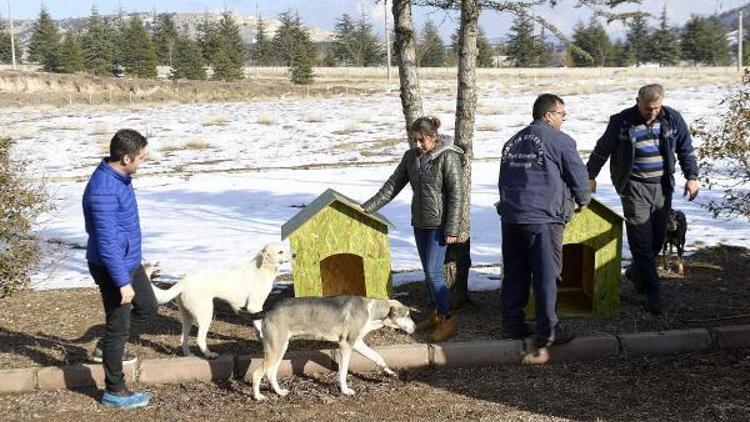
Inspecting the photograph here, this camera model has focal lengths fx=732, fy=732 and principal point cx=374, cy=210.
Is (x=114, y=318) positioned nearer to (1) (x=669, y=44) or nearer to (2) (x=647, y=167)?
(2) (x=647, y=167)

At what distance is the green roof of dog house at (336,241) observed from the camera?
Answer: 613 centimetres

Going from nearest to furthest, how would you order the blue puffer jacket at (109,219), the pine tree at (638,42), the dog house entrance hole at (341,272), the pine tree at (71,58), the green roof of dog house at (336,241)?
1. the blue puffer jacket at (109,219)
2. the green roof of dog house at (336,241)
3. the dog house entrance hole at (341,272)
4. the pine tree at (71,58)
5. the pine tree at (638,42)

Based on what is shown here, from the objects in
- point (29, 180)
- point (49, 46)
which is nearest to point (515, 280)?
point (29, 180)

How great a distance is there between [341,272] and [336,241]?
1.02 metres

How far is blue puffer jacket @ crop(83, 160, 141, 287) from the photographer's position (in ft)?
14.7

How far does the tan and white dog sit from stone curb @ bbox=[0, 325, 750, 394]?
299 mm

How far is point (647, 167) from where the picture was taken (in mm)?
5930

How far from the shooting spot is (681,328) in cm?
592

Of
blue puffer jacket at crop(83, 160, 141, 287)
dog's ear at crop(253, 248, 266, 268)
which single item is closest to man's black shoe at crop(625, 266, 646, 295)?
dog's ear at crop(253, 248, 266, 268)

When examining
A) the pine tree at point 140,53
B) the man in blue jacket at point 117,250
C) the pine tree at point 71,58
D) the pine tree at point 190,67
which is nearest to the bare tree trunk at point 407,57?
the man in blue jacket at point 117,250

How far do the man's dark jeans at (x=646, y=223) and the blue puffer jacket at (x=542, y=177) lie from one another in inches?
36.7

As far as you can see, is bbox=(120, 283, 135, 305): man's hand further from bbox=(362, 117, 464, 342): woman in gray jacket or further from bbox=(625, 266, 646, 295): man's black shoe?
bbox=(625, 266, 646, 295): man's black shoe

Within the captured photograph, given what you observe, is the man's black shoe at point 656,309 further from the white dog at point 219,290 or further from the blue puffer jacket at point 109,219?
the blue puffer jacket at point 109,219

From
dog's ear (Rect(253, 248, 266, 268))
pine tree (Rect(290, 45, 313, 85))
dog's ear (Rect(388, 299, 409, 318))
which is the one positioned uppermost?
pine tree (Rect(290, 45, 313, 85))
